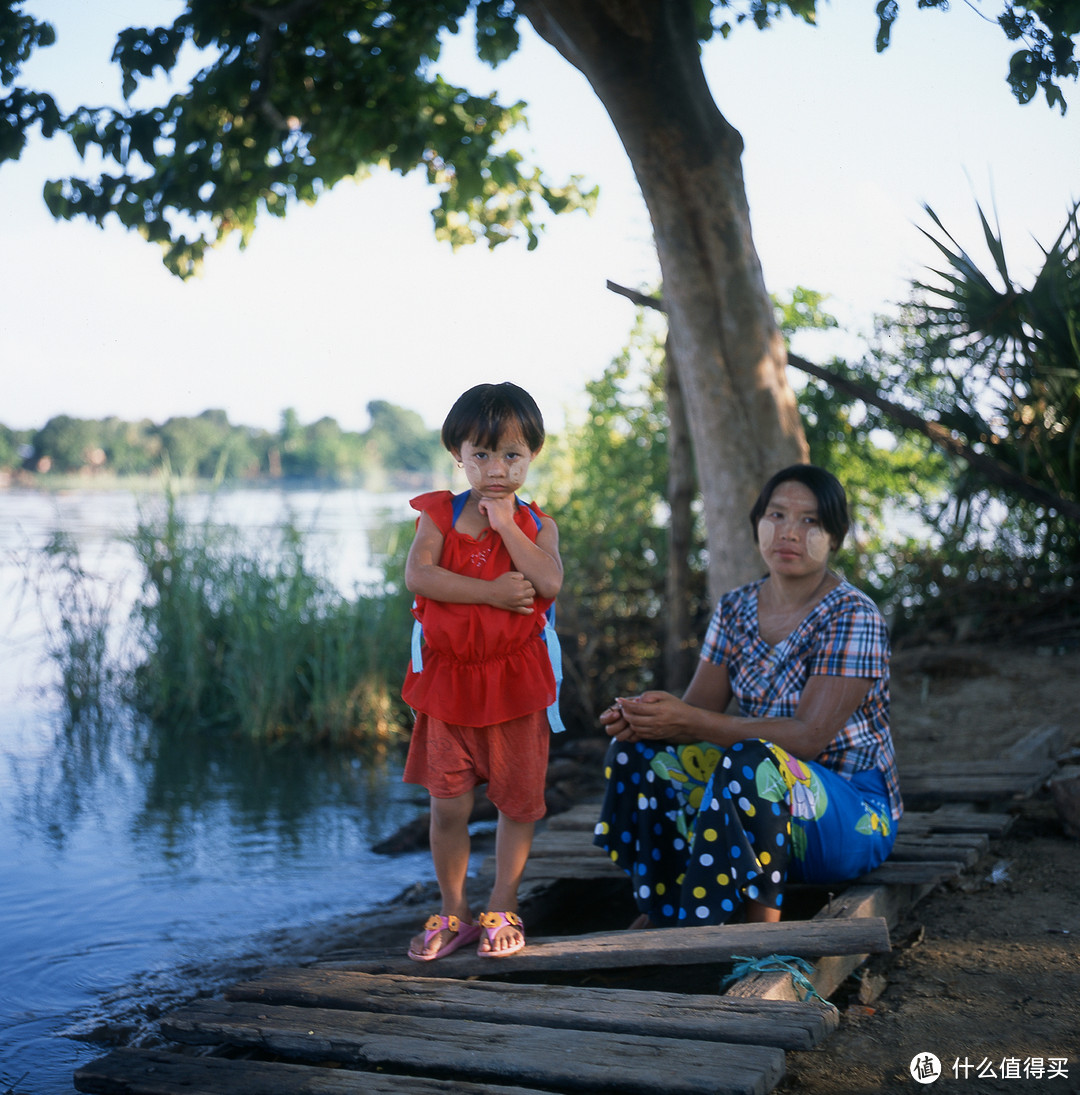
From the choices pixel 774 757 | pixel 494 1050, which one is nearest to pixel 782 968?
pixel 774 757

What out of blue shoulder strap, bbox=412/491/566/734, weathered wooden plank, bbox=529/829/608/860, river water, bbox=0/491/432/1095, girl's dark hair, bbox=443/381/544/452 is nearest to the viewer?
girl's dark hair, bbox=443/381/544/452

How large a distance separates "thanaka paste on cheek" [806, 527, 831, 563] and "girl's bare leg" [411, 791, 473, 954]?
115cm

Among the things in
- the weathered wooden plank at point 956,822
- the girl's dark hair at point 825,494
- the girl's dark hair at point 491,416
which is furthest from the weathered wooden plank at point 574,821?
the girl's dark hair at point 491,416

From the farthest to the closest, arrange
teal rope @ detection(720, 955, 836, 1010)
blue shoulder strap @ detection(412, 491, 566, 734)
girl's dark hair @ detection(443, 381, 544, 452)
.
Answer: blue shoulder strap @ detection(412, 491, 566, 734), girl's dark hair @ detection(443, 381, 544, 452), teal rope @ detection(720, 955, 836, 1010)

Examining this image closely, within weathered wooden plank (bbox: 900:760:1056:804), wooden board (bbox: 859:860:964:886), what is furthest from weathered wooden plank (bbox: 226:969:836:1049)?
weathered wooden plank (bbox: 900:760:1056:804)

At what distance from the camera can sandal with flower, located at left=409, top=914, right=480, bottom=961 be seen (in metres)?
2.63

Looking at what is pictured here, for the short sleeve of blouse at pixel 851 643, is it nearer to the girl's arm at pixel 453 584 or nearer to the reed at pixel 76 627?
the girl's arm at pixel 453 584

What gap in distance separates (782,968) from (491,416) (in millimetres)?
1412

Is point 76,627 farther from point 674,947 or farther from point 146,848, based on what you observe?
point 674,947

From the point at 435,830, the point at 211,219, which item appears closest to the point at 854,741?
the point at 435,830

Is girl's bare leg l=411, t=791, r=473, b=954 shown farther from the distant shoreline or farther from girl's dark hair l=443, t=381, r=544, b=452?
the distant shoreline

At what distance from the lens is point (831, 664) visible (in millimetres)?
2820

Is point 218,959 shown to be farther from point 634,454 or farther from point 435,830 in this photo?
point 634,454

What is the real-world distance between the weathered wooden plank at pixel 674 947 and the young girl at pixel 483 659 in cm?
4
